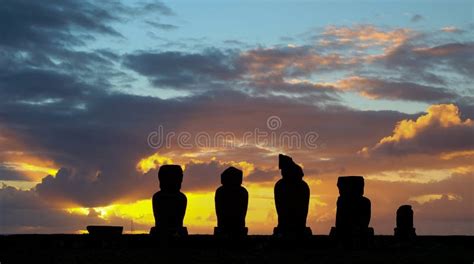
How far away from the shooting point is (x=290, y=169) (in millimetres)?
33156

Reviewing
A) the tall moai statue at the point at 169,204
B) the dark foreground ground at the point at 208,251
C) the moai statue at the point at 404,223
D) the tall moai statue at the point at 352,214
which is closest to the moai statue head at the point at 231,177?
the tall moai statue at the point at 169,204

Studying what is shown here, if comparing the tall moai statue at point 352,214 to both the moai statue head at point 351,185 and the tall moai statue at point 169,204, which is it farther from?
the tall moai statue at point 169,204

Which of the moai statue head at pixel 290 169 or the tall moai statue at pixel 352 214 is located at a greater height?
the moai statue head at pixel 290 169

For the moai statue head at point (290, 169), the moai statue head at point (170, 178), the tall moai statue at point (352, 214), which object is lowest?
the tall moai statue at point (352, 214)

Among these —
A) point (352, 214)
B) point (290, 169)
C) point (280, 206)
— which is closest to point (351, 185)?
point (352, 214)

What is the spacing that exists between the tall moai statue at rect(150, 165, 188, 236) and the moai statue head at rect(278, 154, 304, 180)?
12.6 ft

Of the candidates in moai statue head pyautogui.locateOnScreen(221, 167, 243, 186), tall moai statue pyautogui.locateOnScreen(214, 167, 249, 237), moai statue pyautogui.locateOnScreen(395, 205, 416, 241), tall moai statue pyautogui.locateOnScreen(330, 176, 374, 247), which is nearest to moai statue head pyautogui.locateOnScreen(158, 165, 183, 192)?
tall moai statue pyautogui.locateOnScreen(214, 167, 249, 237)

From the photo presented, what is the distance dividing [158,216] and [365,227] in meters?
7.86

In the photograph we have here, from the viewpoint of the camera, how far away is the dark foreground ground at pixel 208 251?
27.9 meters

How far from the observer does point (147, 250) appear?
29.6 metres

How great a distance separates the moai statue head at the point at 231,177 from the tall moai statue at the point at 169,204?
63.8 inches

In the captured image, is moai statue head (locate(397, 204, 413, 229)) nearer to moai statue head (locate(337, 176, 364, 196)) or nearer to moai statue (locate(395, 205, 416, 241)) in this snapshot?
moai statue (locate(395, 205, 416, 241))

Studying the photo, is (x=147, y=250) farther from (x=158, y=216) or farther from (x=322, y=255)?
(x=322, y=255)

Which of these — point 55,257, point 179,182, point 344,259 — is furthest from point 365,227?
point 55,257
